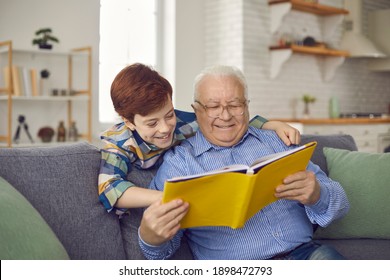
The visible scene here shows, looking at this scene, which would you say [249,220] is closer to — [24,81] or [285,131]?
[285,131]

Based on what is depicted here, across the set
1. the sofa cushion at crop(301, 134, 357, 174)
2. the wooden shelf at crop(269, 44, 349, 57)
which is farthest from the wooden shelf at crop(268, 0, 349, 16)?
the sofa cushion at crop(301, 134, 357, 174)

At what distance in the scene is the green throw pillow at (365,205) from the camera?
2.48 metres

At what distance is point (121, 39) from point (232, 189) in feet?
14.9

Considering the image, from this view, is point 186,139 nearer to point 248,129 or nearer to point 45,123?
point 248,129

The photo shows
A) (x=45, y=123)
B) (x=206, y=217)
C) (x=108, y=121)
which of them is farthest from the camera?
(x=108, y=121)

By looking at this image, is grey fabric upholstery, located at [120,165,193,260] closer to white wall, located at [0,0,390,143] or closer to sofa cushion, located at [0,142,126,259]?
sofa cushion, located at [0,142,126,259]

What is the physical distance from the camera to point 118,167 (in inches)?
77.4

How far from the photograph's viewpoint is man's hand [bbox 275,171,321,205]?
5.93 ft

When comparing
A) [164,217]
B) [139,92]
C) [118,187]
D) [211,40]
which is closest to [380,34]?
[211,40]

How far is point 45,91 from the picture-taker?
17.5ft

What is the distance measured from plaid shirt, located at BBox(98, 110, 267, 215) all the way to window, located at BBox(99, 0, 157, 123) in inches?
145

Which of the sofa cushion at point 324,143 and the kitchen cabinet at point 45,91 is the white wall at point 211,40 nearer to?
the kitchen cabinet at point 45,91

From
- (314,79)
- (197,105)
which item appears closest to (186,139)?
(197,105)

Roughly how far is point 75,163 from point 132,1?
4.29 m
